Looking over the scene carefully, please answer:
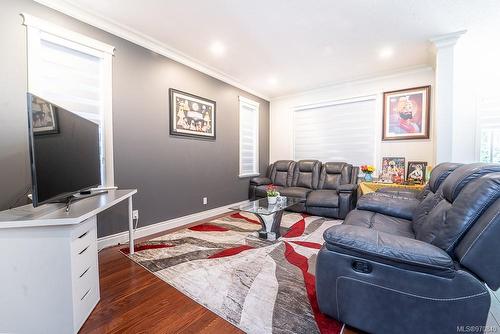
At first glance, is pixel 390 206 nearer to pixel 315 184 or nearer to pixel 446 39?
pixel 315 184

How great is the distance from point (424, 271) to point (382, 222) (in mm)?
1006

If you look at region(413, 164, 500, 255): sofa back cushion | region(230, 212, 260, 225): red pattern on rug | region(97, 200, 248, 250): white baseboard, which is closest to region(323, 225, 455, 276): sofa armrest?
region(413, 164, 500, 255): sofa back cushion

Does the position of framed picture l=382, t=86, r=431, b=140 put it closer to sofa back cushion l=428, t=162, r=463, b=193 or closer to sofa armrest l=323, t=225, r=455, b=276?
sofa back cushion l=428, t=162, r=463, b=193

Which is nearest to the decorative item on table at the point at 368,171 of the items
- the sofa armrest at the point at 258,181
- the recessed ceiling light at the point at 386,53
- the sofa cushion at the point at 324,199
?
the sofa cushion at the point at 324,199

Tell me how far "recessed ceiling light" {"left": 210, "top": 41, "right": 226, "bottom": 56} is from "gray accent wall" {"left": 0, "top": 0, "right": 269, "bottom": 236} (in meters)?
0.54

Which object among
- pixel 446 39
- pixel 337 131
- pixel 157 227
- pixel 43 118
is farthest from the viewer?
pixel 337 131

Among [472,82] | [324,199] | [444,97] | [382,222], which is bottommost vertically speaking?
[324,199]

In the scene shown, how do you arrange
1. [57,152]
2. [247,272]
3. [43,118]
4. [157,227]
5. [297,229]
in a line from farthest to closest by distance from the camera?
1. [297,229]
2. [157,227]
3. [247,272]
4. [57,152]
5. [43,118]

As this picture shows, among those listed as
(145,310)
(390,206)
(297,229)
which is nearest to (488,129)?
(390,206)

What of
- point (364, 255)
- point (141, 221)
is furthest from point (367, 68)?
point (141, 221)

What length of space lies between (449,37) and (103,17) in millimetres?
4252

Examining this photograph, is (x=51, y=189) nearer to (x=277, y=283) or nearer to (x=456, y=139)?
(x=277, y=283)

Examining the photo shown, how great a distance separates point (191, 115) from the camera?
345cm

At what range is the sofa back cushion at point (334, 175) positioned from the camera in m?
4.19
